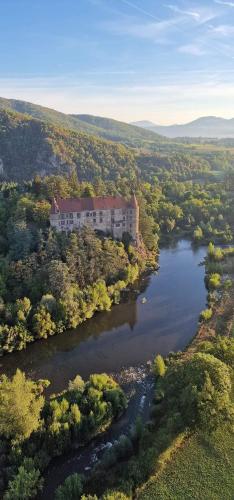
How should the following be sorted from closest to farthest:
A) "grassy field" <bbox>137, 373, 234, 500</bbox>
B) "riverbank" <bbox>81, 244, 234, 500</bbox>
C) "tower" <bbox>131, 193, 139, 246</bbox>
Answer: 1. "grassy field" <bbox>137, 373, 234, 500</bbox>
2. "riverbank" <bbox>81, 244, 234, 500</bbox>
3. "tower" <bbox>131, 193, 139, 246</bbox>

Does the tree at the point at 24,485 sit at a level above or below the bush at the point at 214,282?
below

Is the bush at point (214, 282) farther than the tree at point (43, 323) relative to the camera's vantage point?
Yes

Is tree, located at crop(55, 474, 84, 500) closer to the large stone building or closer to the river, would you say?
the river

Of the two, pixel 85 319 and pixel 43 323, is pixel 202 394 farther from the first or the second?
pixel 85 319

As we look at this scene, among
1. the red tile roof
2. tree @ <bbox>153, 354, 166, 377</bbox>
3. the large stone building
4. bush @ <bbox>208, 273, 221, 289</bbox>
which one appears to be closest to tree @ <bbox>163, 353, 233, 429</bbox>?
tree @ <bbox>153, 354, 166, 377</bbox>

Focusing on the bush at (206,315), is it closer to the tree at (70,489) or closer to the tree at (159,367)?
the tree at (159,367)

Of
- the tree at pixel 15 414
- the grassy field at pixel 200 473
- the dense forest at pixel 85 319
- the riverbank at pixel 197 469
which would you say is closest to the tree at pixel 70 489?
the dense forest at pixel 85 319

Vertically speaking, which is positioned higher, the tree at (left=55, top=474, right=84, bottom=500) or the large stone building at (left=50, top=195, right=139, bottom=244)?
the large stone building at (left=50, top=195, right=139, bottom=244)
